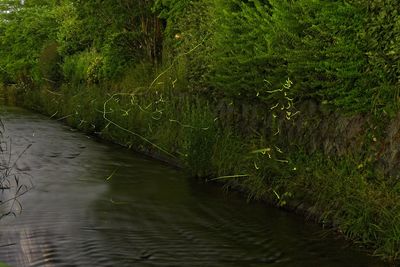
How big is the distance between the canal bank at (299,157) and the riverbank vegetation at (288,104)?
0.02 meters

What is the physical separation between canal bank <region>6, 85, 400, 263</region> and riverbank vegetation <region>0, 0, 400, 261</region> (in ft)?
0.06

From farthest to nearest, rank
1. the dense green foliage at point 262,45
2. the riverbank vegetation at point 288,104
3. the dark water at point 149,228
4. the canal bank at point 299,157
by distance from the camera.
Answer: the dense green foliage at point 262,45 → the riverbank vegetation at point 288,104 → the canal bank at point 299,157 → the dark water at point 149,228

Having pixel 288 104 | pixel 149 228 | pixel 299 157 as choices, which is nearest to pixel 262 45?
pixel 288 104

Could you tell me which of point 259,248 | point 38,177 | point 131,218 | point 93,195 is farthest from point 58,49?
point 259,248

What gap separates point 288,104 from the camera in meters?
8.34

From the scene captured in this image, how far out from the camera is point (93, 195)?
346 inches

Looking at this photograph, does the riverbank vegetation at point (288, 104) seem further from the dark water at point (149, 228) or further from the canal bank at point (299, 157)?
the dark water at point (149, 228)

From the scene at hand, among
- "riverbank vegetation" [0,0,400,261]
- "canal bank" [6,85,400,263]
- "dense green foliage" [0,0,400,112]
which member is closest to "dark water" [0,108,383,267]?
"canal bank" [6,85,400,263]

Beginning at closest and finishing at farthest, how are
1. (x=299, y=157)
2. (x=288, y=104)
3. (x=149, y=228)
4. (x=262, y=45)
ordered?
(x=149, y=228) < (x=299, y=157) < (x=288, y=104) < (x=262, y=45)

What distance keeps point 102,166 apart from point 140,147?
2.31 meters

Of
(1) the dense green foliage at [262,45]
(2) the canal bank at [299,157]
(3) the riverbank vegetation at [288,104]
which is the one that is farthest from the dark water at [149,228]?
(1) the dense green foliage at [262,45]

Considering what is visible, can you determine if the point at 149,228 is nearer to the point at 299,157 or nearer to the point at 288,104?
the point at 299,157

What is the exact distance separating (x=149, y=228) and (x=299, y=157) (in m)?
2.60

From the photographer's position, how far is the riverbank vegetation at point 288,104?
6441 mm
